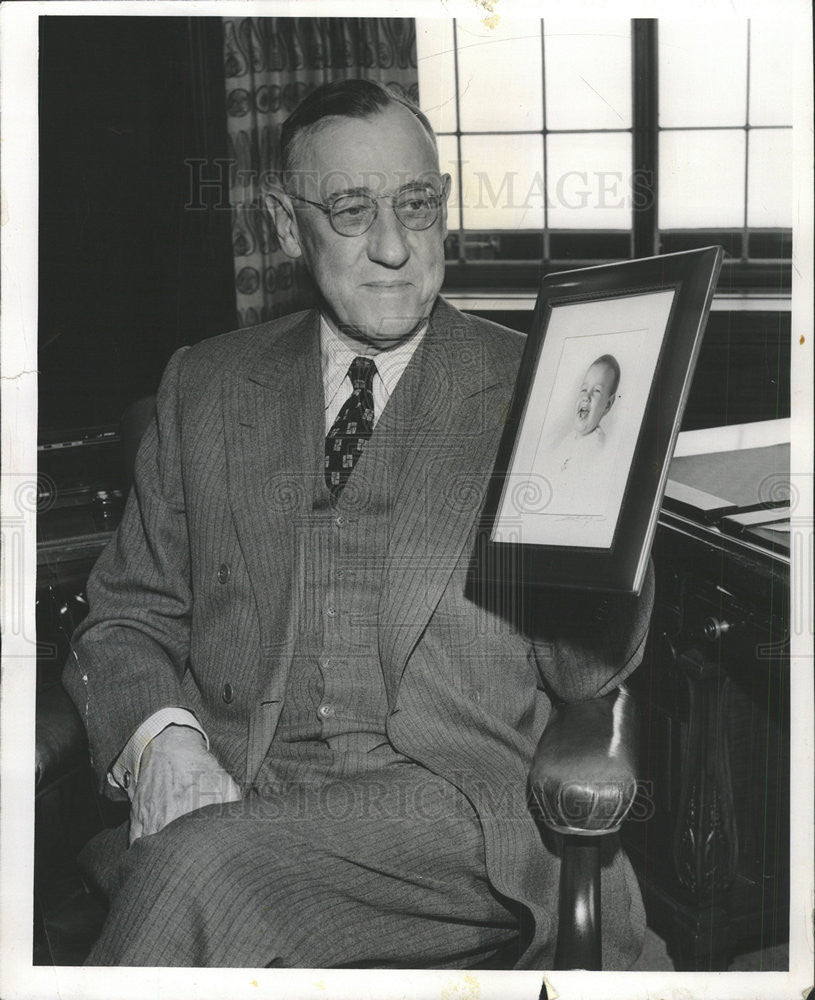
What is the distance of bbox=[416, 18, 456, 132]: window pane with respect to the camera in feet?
4.65

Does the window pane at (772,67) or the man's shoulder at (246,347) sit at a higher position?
the window pane at (772,67)

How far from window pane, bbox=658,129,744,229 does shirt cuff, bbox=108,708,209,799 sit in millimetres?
1057

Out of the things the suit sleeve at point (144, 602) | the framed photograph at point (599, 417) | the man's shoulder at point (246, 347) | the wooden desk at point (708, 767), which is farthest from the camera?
the wooden desk at point (708, 767)

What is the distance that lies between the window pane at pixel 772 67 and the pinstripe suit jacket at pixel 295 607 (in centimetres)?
47

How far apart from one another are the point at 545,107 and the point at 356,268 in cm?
38

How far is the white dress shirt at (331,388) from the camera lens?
57.7 inches

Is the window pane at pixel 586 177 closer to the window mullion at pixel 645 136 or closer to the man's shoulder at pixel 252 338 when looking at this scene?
the window mullion at pixel 645 136

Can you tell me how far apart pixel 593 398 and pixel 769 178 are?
460 millimetres

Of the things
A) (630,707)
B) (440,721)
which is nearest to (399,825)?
(440,721)

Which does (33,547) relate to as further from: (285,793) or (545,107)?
(545,107)

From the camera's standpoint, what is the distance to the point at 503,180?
1557mm

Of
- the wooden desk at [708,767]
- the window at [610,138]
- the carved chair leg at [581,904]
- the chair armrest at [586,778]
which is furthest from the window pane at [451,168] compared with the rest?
the carved chair leg at [581,904]

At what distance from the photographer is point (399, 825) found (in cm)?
139

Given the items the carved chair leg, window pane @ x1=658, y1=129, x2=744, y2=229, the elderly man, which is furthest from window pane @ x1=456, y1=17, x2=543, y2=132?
the carved chair leg
